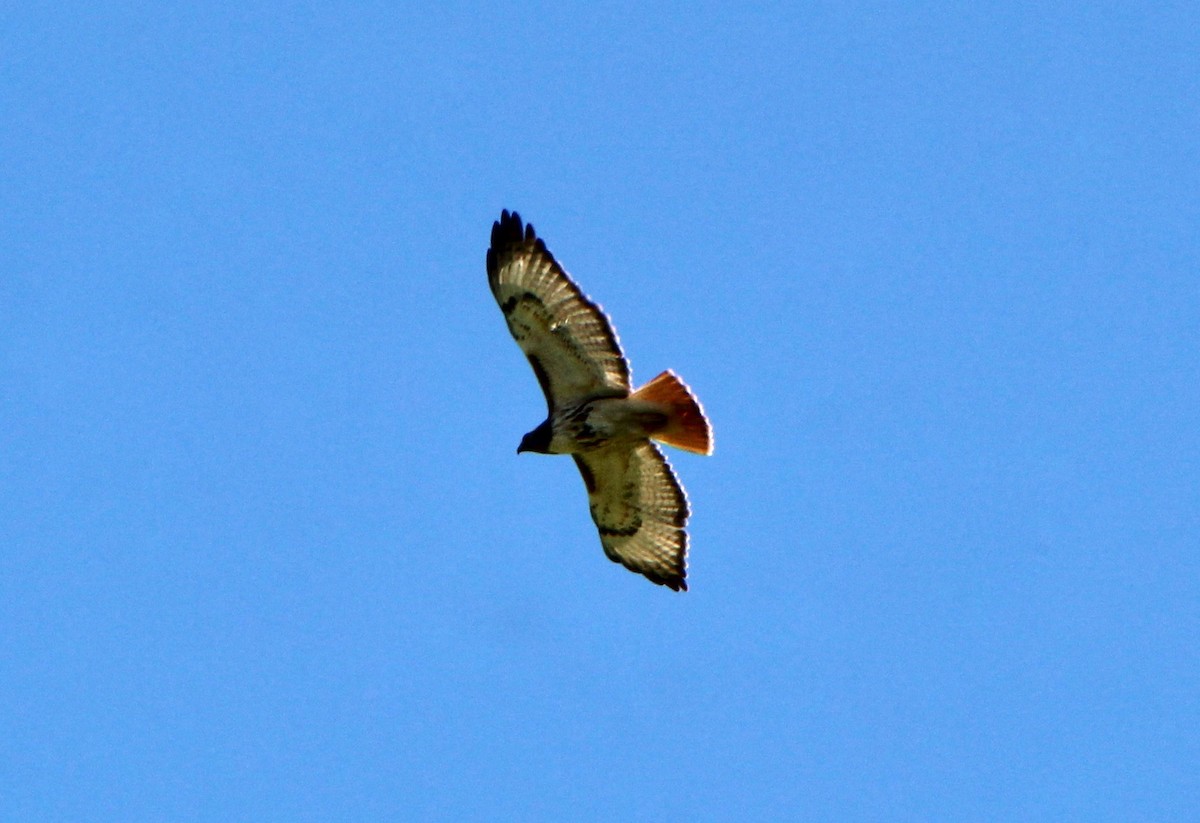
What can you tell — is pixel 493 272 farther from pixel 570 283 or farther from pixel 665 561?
pixel 665 561

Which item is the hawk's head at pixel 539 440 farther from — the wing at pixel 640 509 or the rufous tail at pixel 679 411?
the rufous tail at pixel 679 411

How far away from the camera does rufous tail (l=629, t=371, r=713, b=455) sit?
43.8ft

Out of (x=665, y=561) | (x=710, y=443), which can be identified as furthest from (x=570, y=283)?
(x=665, y=561)

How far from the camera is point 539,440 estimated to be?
13.7m

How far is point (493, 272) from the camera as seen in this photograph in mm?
13477

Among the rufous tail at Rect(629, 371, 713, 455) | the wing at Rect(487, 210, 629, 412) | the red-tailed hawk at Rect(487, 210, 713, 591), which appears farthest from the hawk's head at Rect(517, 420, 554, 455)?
the rufous tail at Rect(629, 371, 713, 455)

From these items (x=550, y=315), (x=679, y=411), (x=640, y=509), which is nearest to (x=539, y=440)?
(x=550, y=315)

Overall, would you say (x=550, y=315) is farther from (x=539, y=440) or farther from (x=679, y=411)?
(x=679, y=411)

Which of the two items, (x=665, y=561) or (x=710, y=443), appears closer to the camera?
(x=710, y=443)

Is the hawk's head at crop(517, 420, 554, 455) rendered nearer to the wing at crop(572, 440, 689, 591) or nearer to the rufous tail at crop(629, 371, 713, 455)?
the wing at crop(572, 440, 689, 591)

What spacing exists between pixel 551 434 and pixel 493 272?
124 cm

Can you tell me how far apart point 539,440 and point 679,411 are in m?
1.06

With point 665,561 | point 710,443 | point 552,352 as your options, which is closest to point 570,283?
point 552,352

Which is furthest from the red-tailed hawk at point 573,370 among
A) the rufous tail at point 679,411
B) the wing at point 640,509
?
the wing at point 640,509
